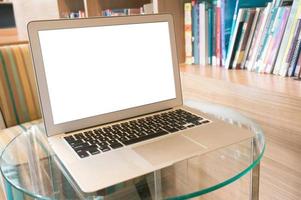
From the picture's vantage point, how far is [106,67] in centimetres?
85

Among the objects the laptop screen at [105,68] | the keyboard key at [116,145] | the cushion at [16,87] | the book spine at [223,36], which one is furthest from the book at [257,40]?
the cushion at [16,87]

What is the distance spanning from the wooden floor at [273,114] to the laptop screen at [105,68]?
0.24 metres

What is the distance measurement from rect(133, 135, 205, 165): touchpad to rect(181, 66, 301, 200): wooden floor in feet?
1.15

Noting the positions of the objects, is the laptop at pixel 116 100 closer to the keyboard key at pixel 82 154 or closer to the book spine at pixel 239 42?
the keyboard key at pixel 82 154

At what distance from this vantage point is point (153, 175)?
654mm

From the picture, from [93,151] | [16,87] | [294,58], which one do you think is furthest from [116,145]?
[16,87]

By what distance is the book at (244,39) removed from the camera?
3.60 feet

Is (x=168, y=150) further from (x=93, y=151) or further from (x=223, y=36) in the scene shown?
(x=223, y=36)

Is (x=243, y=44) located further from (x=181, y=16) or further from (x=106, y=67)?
(x=106, y=67)

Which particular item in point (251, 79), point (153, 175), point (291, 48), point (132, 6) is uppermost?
point (132, 6)

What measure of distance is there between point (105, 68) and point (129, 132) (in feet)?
0.66

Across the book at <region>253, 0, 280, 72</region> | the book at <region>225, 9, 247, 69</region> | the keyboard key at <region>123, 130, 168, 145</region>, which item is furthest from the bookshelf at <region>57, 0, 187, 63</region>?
the keyboard key at <region>123, 130, 168, 145</region>

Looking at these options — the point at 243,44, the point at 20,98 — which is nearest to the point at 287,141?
the point at 243,44

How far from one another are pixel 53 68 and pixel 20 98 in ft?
2.36
